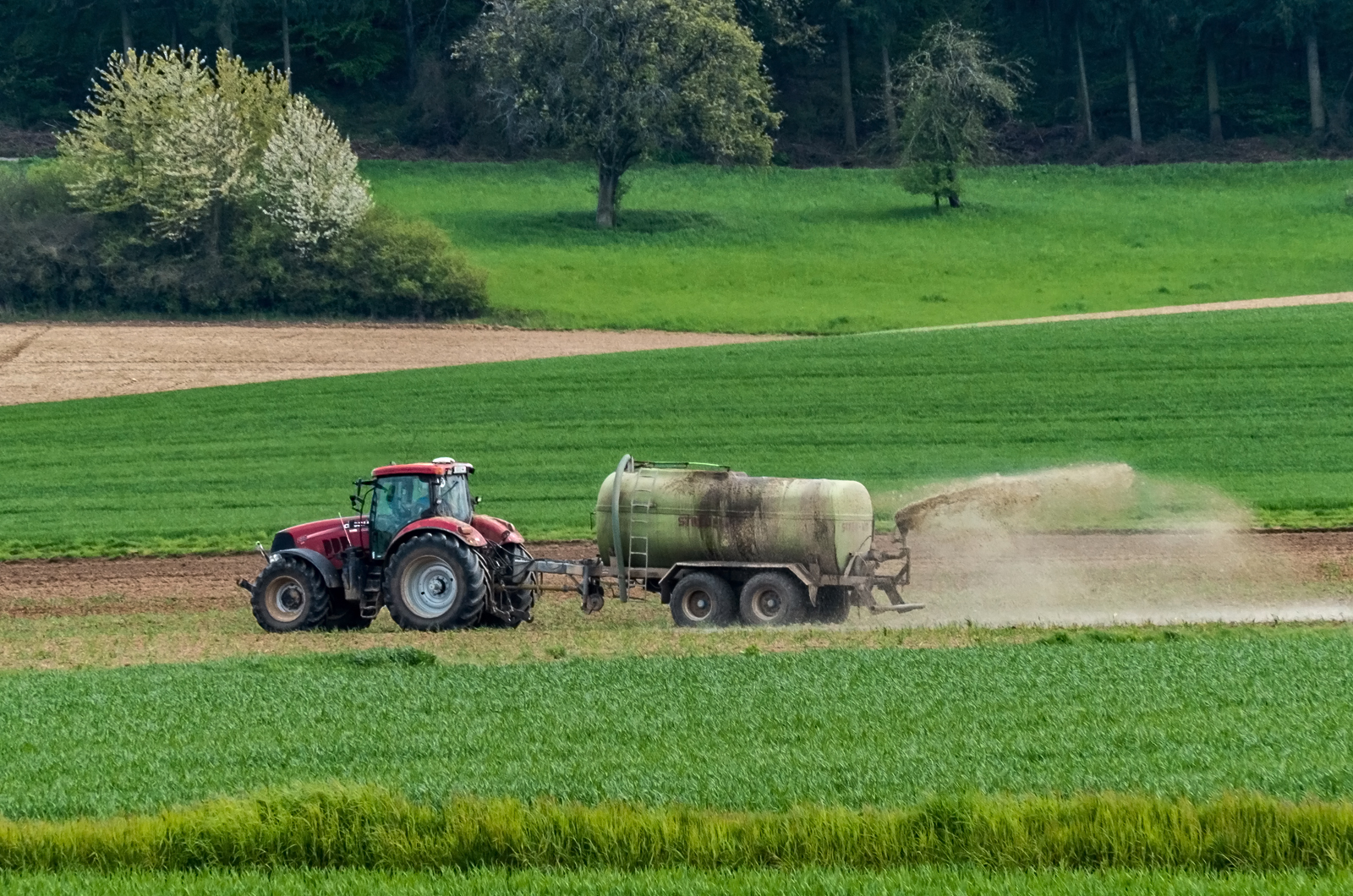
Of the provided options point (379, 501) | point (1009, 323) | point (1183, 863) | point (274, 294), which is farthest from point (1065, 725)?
point (274, 294)

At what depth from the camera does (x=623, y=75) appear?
2665 inches

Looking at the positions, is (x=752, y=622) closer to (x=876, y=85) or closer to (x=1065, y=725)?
(x=1065, y=725)

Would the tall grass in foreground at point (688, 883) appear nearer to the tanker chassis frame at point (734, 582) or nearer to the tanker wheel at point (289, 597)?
the tanker wheel at point (289, 597)

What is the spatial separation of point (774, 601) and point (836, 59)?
82.3 m

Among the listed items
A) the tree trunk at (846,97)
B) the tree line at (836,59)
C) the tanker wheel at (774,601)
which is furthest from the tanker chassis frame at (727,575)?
the tree trunk at (846,97)

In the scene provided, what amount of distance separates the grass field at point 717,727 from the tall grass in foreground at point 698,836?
17.6 inches

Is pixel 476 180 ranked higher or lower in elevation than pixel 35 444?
higher

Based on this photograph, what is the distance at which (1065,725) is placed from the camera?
13.2 m

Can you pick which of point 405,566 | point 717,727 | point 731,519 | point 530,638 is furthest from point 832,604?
point 717,727

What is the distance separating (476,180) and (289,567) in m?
62.5

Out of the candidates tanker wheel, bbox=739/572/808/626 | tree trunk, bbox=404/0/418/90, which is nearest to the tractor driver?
tanker wheel, bbox=739/572/808/626

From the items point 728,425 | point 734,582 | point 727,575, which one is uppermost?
point 728,425

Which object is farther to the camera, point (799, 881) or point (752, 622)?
point (752, 622)

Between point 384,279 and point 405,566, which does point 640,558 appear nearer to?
point 405,566
